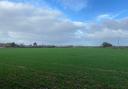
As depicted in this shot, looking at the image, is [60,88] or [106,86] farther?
[106,86]

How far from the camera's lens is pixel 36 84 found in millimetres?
14906

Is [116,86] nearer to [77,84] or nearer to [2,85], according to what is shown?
[77,84]

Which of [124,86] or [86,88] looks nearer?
[86,88]

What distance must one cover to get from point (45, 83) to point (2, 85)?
260 cm

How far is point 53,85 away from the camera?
14.7 m

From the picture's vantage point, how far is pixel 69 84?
15094 millimetres

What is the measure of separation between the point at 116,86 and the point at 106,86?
23.6 inches

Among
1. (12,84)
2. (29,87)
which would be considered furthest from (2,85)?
(29,87)

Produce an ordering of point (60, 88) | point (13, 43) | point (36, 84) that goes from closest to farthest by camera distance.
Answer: point (60, 88)
point (36, 84)
point (13, 43)

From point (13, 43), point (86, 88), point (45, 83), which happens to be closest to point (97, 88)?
point (86, 88)

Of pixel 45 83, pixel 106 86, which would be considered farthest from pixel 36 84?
pixel 106 86

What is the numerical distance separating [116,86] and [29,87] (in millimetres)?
5144

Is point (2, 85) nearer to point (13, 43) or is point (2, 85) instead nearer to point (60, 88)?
point (60, 88)

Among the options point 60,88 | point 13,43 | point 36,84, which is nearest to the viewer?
point 60,88
